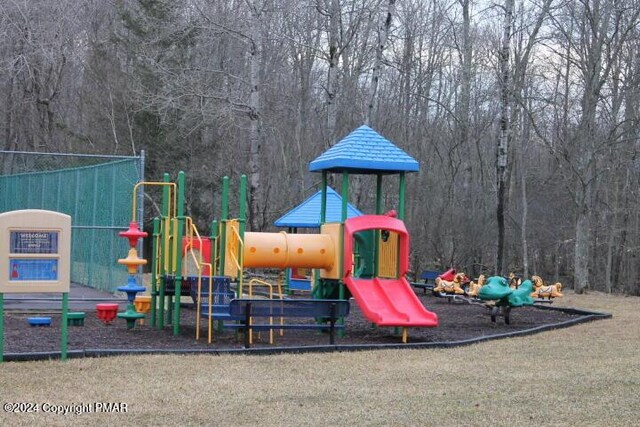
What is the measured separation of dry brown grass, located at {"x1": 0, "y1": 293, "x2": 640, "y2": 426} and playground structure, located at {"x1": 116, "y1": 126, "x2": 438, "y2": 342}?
1.96m

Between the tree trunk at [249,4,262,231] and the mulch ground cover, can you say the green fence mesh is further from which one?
the tree trunk at [249,4,262,231]

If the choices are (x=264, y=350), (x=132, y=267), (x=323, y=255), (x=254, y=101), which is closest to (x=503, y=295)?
(x=323, y=255)

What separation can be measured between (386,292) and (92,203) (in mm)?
8836

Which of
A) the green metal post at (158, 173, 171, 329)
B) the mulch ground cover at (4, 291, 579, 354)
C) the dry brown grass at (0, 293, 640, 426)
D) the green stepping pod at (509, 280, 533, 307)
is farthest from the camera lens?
the green stepping pod at (509, 280, 533, 307)

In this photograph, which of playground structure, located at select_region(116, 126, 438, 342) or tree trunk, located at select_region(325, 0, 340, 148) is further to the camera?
tree trunk, located at select_region(325, 0, 340, 148)

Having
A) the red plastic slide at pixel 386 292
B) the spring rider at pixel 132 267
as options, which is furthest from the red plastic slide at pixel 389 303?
the spring rider at pixel 132 267

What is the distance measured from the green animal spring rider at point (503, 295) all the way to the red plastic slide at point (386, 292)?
6.22 ft

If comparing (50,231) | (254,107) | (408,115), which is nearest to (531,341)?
(50,231)

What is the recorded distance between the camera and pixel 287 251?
13.5 metres

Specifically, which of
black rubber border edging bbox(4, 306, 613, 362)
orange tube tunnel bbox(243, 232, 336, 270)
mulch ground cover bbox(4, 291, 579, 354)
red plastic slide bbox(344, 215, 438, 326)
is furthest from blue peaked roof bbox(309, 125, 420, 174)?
black rubber border edging bbox(4, 306, 613, 362)

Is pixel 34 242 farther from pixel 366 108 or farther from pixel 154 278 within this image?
pixel 366 108

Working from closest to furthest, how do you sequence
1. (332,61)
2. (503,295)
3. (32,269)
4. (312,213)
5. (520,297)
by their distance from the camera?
(32,269), (503,295), (520,297), (312,213), (332,61)

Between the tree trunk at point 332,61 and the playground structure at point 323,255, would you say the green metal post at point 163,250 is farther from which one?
the tree trunk at point 332,61

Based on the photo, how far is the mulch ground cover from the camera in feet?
37.7
